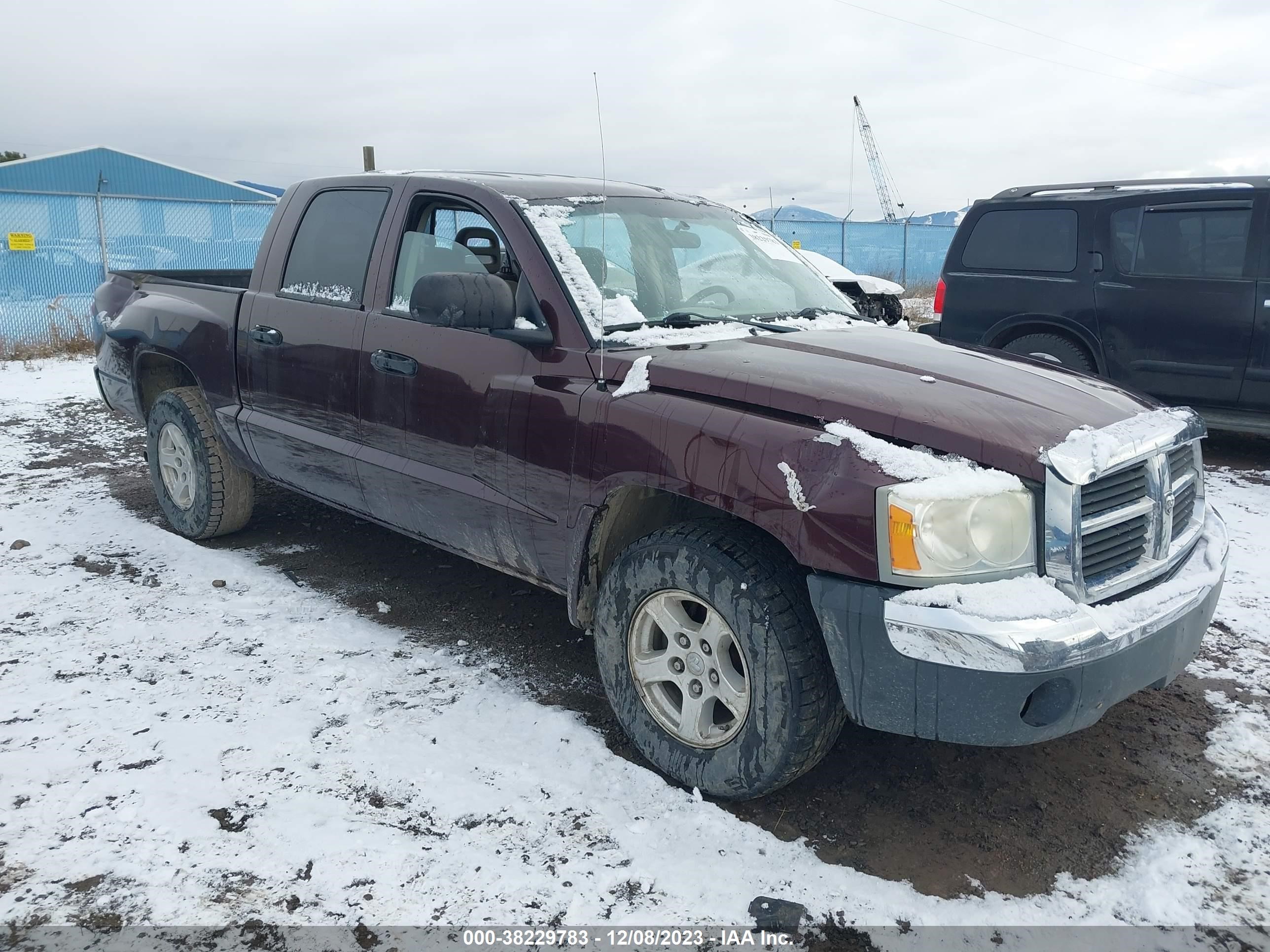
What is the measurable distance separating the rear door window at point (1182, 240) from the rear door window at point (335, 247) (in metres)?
5.43

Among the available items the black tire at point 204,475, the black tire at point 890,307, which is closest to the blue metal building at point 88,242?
the black tire at point 204,475

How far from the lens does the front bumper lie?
7.46 feet

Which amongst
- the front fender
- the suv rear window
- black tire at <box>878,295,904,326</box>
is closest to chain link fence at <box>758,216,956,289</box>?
black tire at <box>878,295,904,326</box>

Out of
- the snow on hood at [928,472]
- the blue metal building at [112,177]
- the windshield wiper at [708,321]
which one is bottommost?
the snow on hood at [928,472]

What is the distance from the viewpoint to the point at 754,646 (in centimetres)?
255

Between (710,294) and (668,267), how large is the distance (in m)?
0.19

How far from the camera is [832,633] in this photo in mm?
2445

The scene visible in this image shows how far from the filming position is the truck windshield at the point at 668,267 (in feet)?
10.7

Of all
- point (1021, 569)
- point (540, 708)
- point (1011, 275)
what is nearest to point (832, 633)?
point (1021, 569)

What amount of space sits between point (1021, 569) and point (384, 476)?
2432 mm

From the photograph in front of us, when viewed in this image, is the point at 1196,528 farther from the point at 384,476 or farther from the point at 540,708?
the point at 384,476

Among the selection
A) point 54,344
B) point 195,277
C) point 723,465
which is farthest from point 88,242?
point 723,465

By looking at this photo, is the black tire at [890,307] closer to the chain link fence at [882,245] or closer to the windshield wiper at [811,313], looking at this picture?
the windshield wiper at [811,313]

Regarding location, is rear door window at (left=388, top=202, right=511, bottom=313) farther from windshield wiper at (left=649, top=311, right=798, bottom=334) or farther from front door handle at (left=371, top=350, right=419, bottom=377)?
windshield wiper at (left=649, top=311, right=798, bottom=334)
